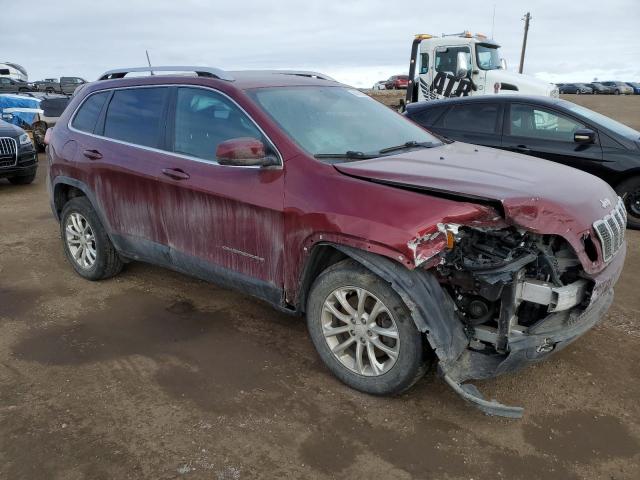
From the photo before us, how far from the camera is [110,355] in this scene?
3678 mm

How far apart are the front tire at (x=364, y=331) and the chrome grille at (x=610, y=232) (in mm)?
1163

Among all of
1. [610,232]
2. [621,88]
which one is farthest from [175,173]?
[621,88]

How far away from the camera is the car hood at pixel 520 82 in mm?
11977

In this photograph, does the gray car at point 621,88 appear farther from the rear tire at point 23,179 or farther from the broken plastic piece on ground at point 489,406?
the broken plastic piece on ground at point 489,406

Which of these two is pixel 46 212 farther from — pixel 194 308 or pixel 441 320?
pixel 441 320

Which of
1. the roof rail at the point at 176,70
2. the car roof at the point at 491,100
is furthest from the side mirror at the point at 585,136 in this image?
the roof rail at the point at 176,70

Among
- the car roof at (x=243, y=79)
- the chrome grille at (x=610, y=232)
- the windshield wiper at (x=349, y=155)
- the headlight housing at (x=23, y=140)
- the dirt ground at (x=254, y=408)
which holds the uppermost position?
the car roof at (x=243, y=79)

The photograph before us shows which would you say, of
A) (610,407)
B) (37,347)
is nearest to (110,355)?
(37,347)

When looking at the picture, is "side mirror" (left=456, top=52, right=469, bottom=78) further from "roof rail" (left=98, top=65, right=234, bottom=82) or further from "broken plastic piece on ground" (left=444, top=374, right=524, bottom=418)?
"broken plastic piece on ground" (left=444, top=374, right=524, bottom=418)

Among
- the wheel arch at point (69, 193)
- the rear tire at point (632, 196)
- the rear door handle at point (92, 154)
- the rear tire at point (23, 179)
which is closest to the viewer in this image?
the rear door handle at point (92, 154)

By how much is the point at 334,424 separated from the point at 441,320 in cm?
82

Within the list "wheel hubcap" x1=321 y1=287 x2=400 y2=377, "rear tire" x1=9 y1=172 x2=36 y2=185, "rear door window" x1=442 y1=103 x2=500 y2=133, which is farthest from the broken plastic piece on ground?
"rear tire" x1=9 y1=172 x2=36 y2=185

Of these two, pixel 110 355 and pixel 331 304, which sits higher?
pixel 331 304

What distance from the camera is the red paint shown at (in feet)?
9.08
